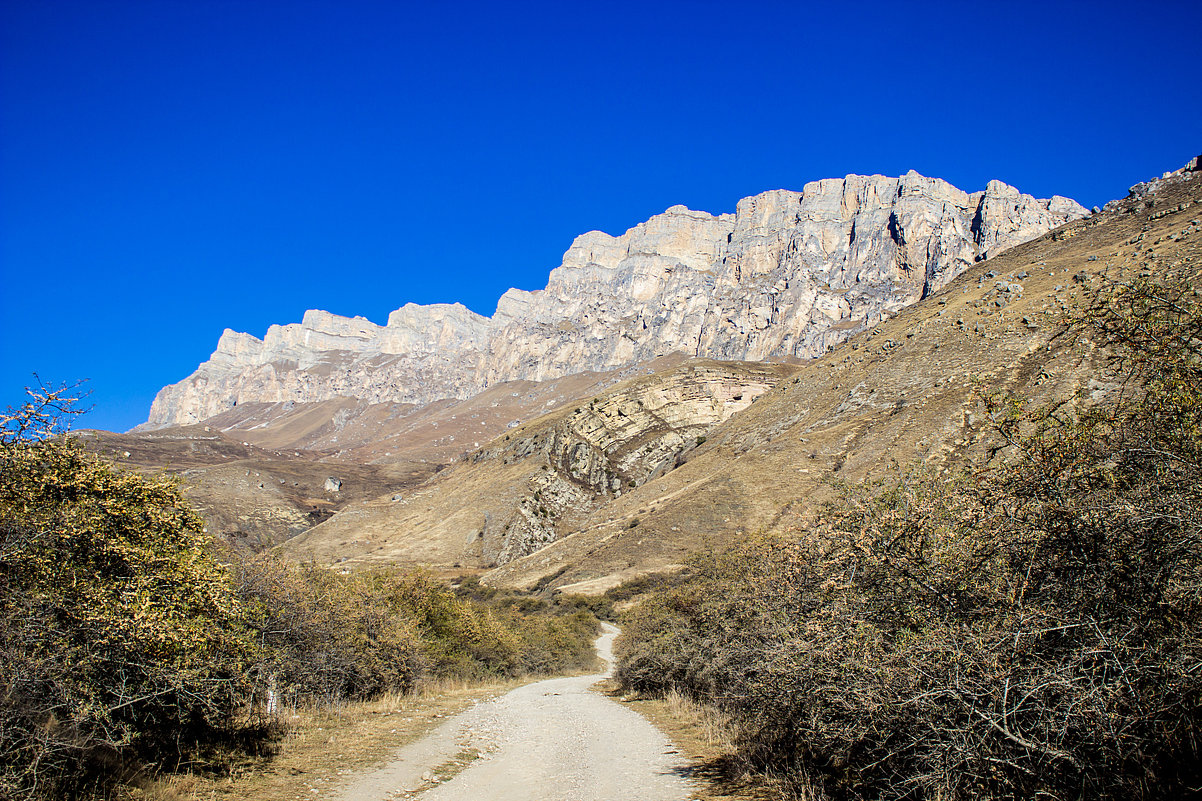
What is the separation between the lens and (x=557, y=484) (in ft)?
273

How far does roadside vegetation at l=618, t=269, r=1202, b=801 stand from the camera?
4.41 m

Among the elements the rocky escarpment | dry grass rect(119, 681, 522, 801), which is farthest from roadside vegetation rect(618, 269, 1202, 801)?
the rocky escarpment

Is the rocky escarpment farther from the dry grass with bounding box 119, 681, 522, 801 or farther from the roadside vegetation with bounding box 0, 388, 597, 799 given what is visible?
the roadside vegetation with bounding box 0, 388, 597, 799

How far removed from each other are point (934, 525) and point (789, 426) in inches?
2205

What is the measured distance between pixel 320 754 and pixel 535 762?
156 inches

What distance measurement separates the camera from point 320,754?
11.1 metres

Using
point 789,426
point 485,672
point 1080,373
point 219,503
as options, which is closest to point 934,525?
point 485,672

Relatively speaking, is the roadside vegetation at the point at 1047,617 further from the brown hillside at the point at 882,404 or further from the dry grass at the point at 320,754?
the brown hillside at the point at 882,404

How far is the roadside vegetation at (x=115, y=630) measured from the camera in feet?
21.6

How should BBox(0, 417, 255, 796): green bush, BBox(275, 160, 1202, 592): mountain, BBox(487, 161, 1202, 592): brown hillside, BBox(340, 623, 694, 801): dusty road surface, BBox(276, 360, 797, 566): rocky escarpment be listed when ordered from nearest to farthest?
BBox(0, 417, 255, 796): green bush, BBox(340, 623, 694, 801): dusty road surface, BBox(487, 161, 1202, 592): brown hillside, BBox(275, 160, 1202, 592): mountain, BBox(276, 360, 797, 566): rocky escarpment

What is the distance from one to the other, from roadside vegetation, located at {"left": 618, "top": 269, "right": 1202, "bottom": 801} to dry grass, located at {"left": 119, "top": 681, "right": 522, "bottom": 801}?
7.42 metres

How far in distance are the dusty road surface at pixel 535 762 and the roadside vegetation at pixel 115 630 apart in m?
2.86

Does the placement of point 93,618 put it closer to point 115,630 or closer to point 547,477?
point 115,630

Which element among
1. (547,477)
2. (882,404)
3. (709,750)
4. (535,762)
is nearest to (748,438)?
(882,404)
